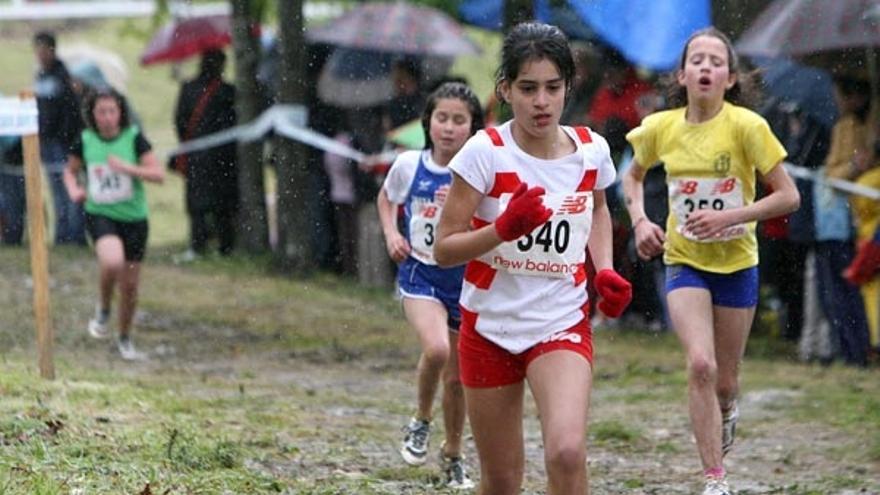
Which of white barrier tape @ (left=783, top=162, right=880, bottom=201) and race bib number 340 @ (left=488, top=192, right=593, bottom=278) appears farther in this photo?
white barrier tape @ (left=783, top=162, right=880, bottom=201)

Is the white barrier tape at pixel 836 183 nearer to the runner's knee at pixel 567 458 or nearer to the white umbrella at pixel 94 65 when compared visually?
the runner's knee at pixel 567 458

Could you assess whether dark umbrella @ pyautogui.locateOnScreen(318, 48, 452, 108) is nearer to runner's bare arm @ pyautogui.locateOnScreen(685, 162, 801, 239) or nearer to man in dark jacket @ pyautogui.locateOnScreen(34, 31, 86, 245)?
man in dark jacket @ pyautogui.locateOnScreen(34, 31, 86, 245)

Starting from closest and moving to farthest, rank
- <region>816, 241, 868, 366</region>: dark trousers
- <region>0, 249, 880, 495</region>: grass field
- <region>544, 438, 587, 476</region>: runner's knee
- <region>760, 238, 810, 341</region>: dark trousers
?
1. <region>544, 438, 587, 476</region>: runner's knee
2. <region>0, 249, 880, 495</region>: grass field
3. <region>816, 241, 868, 366</region>: dark trousers
4. <region>760, 238, 810, 341</region>: dark trousers

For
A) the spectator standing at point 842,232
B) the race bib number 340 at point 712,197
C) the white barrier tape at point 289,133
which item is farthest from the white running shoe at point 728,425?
the white barrier tape at point 289,133

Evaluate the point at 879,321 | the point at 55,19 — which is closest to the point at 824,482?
the point at 879,321

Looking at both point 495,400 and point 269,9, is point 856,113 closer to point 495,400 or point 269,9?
point 495,400

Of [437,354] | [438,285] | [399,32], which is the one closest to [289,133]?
A: [399,32]

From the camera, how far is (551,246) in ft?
20.4

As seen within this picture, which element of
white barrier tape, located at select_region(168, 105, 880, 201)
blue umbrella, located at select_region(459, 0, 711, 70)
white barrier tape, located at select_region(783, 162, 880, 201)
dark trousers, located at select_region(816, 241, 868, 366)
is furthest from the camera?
white barrier tape, located at select_region(168, 105, 880, 201)

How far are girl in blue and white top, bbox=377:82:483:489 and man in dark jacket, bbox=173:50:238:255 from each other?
432 inches

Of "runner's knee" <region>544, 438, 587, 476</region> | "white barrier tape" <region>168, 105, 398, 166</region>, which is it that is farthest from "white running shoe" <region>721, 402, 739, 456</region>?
"white barrier tape" <region>168, 105, 398, 166</region>

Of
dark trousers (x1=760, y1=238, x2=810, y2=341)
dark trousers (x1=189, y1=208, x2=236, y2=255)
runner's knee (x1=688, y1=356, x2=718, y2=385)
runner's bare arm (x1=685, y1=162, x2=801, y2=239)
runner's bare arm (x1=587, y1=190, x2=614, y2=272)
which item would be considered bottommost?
dark trousers (x1=189, y1=208, x2=236, y2=255)

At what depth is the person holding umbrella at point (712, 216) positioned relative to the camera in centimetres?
803

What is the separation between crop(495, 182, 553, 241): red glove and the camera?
568cm
